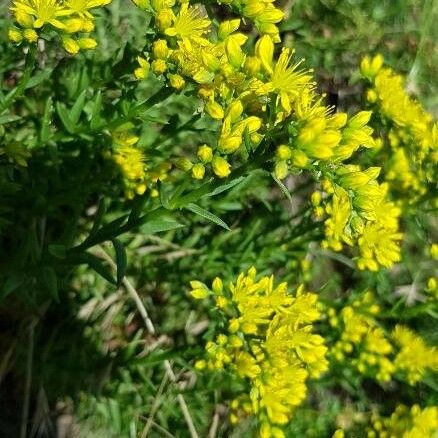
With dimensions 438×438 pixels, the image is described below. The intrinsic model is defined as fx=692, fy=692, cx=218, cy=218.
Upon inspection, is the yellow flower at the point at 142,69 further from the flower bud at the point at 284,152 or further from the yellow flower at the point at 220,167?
the flower bud at the point at 284,152

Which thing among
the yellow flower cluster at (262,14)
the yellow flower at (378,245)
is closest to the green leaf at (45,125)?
the yellow flower cluster at (262,14)

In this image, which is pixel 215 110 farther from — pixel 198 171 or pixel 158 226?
pixel 158 226

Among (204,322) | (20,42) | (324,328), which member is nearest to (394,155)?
(324,328)

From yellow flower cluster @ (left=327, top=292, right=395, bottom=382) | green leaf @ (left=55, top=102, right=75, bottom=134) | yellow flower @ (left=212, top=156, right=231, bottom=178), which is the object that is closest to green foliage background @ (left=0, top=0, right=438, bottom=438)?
green leaf @ (left=55, top=102, right=75, bottom=134)

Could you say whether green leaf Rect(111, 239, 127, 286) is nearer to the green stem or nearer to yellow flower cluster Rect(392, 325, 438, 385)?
the green stem

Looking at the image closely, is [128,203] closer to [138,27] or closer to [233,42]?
[138,27]

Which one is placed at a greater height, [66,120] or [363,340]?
[66,120]

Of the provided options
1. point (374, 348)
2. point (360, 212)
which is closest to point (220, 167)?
point (360, 212)
